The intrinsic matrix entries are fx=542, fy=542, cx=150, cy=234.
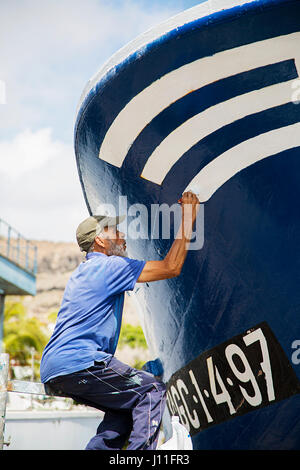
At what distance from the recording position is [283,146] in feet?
10.9

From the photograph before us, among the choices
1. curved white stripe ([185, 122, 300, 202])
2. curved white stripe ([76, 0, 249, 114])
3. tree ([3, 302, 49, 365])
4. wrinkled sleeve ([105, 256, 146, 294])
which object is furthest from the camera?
tree ([3, 302, 49, 365])

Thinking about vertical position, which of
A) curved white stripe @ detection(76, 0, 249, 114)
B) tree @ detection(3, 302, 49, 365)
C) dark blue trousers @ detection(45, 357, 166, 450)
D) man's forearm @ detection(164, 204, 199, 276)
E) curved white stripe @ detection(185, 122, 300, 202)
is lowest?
dark blue trousers @ detection(45, 357, 166, 450)

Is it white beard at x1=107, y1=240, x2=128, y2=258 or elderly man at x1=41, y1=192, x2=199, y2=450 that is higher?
white beard at x1=107, y1=240, x2=128, y2=258

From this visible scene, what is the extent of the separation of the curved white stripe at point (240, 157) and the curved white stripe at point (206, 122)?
0.17m

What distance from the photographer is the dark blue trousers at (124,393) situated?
9.06ft

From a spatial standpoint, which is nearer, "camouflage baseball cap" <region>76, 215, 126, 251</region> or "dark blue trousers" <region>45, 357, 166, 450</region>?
"dark blue trousers" <region>45, 357, 166, 450</region>

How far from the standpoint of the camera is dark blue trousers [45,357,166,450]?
9.06 feet

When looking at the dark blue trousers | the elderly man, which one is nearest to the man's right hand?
the elderly man

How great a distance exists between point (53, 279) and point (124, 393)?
3748 inches

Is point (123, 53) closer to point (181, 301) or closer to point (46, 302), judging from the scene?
point (181, 301)

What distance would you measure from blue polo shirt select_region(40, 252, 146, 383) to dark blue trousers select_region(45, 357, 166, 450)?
6cm

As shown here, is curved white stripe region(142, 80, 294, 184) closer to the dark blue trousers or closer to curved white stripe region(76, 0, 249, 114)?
curved white stripe region(76, 0, 249, 114)

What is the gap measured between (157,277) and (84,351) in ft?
1.85

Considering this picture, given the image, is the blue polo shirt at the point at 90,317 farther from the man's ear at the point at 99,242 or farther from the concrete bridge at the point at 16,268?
the concrete bridge at the point at 16,268
